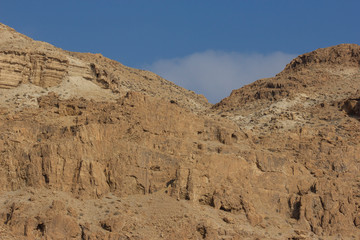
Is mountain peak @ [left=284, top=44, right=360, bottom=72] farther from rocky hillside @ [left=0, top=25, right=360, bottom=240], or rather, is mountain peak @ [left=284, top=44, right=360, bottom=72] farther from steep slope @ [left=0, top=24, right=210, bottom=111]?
steep slope @ [left=0, top=24, right=210, bottom=111]

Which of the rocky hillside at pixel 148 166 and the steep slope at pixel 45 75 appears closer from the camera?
the rocky hillside at pixel 148 166

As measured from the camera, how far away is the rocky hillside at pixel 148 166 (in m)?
49.1

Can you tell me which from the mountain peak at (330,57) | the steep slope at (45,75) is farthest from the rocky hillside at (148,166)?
the mountain peak at (330,57)

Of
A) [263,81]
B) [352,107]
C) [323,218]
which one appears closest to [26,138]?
[323,218]

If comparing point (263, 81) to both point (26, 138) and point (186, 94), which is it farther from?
point (26, 138)

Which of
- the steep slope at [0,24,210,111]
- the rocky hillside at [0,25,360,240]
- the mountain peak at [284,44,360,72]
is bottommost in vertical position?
the rocky hillside at [0,25,360,240]

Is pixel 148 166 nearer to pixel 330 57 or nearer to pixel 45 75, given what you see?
pixel 45 75

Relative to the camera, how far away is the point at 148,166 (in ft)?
176

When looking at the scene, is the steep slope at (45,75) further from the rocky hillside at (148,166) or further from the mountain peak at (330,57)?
the mountain peak at (330,57)

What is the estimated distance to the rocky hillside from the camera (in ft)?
161

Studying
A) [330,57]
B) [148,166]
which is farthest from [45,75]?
[330,57]

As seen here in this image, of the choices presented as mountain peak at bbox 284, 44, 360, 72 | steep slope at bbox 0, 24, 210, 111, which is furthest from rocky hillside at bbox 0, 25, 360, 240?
mountain peak at bbox 284, 44, 360, 72

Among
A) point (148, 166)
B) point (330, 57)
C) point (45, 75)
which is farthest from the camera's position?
point (330, 57)

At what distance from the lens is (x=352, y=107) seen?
7562 centimetres
